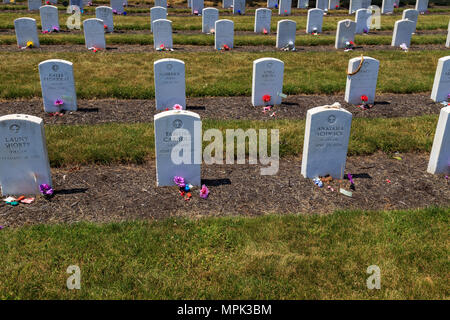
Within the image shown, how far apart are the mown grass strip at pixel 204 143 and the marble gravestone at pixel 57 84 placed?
110cm

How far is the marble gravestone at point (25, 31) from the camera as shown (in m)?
14.0

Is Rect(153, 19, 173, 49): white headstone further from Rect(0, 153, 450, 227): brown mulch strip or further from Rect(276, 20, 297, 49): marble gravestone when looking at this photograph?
Rect(0, 153, 450, 227): brown mulch strip

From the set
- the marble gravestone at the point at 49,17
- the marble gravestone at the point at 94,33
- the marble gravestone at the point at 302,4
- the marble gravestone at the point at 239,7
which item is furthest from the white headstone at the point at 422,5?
the marble gravestone at the point at 49,17

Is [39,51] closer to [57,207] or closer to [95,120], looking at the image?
[95,120]

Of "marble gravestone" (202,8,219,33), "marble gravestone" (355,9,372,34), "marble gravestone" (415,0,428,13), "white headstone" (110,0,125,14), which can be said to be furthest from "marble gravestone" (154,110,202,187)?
"marble gravestone" (415,0,428,13)

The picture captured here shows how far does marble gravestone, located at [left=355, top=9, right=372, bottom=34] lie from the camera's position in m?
18.0

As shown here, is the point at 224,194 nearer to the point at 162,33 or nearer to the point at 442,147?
the point at 442,147

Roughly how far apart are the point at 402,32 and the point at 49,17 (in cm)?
1389

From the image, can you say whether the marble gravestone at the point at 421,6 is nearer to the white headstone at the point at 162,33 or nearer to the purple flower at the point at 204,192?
the white headstone at the point at 162,33

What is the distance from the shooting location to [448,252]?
496cm

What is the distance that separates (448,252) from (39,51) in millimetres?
13388

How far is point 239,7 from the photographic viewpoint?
74.0 ft

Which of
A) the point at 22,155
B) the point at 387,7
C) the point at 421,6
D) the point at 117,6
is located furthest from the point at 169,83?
the point at 421,6
